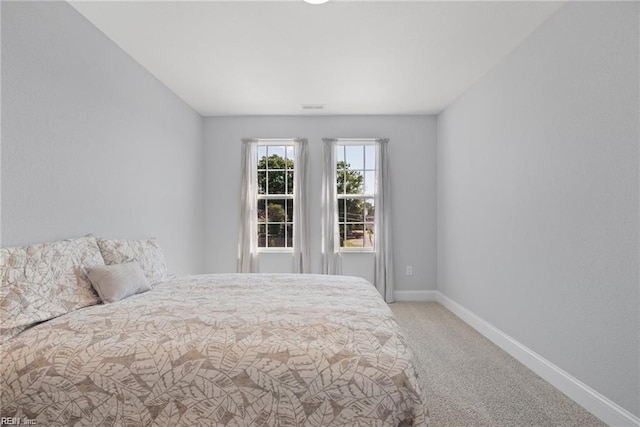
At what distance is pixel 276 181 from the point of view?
17.1 feet

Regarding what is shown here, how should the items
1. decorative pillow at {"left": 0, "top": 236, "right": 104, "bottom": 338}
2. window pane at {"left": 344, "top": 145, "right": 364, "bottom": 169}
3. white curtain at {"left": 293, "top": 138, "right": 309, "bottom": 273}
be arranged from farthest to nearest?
window pane at {"left": 344, "top": 145, "right": 364, "bottom": 169}, white curtain at {"left": 293, "top": 138, "right": 309, "bottom": 273}, decorative pillow at {"left": 0, "top": 236, "right": 104, "bottom": 338}

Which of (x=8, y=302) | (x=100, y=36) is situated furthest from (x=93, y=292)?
(x=100, y=36)

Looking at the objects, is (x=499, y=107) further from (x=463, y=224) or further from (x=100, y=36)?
(x=100, y=36)

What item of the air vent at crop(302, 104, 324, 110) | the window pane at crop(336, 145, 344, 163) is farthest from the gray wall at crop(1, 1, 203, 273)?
the window pane at crop(336, 145, 344, 163)

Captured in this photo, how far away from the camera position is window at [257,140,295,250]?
5195 mm

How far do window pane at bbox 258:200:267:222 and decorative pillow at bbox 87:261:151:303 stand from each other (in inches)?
110

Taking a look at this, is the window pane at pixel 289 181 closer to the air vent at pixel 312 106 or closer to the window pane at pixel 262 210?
the window pane at pixel 262 210

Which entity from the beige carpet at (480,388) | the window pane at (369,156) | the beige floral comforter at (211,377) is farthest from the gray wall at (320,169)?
the beige floral comforter at (211,377)

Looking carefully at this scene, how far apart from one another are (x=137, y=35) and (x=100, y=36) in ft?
0.86

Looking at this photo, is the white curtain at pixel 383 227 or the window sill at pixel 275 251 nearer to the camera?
the white curtain at pixel 383 227

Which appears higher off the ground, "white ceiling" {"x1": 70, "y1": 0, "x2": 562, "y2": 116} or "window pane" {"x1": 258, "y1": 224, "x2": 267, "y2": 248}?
"white ceiling" {"x1": 70, "y1": 0, "x2": 562, "y2": 116}

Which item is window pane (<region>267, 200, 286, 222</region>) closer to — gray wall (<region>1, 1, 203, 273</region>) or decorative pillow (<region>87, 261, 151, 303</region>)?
gray wall (<region>1, 1, 203, 273</region>)

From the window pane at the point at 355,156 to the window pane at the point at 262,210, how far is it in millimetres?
1326

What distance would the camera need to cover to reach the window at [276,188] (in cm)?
520
